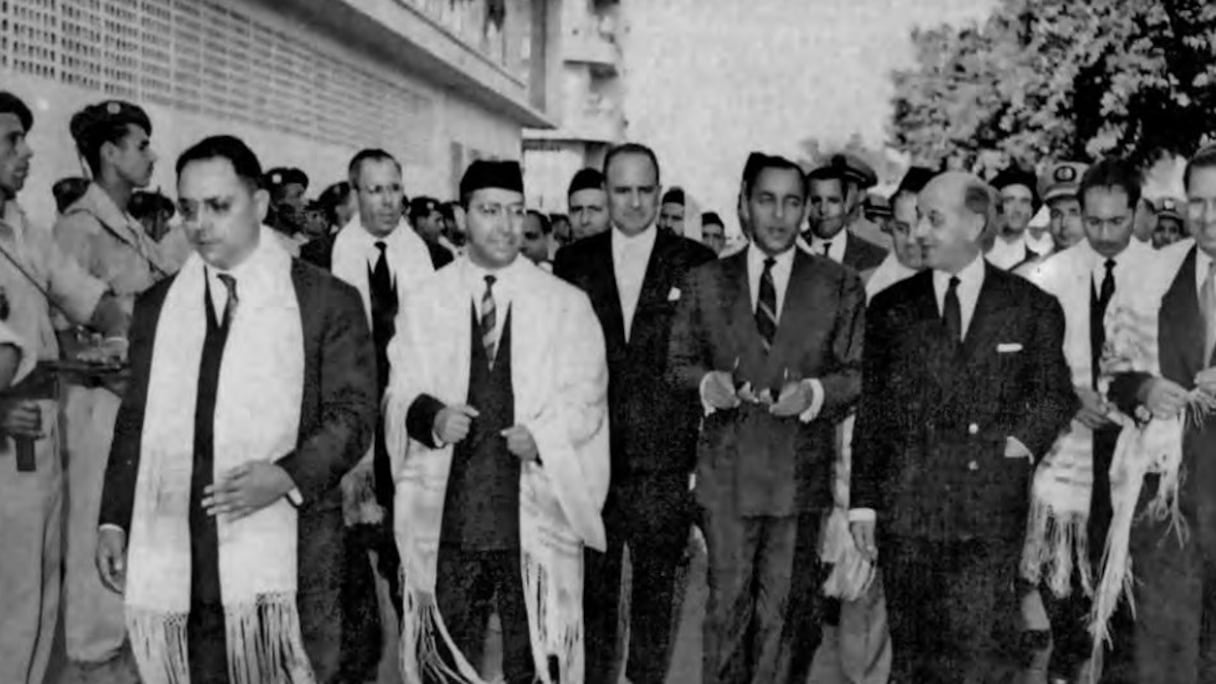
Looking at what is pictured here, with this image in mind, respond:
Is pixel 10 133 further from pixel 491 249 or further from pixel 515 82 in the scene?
pixel 515 82

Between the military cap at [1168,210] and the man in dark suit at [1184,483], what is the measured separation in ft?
25.4

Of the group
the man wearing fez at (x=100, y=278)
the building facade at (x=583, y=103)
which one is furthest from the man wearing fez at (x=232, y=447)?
the building facade at (x=583, y=103)

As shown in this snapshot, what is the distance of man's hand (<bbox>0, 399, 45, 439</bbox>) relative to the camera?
595 centimetres

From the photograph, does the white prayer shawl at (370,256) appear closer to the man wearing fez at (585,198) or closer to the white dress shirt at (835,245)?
the man wearing fez at (585,198)

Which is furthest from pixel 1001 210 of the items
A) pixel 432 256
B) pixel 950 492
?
pixel 950 492

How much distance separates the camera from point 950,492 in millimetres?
6027

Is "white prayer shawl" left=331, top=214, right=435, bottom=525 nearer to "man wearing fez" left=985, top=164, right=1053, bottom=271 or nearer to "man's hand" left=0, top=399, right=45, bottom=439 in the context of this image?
"man's hand" left=0, top=399, right=45, bottom=439

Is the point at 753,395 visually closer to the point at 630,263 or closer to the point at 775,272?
the point at 775,272

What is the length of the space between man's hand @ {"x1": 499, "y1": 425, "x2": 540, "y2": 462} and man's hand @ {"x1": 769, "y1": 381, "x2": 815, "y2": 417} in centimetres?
87

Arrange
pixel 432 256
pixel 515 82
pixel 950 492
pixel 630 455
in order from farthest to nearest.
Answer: pixel 515 82
pixel 432 256
pixel 630 455
pixel 950 492

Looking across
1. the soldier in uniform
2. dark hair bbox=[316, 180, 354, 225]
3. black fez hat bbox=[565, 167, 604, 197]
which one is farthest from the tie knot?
dark hair bbox=[316, 180, 354, 225]

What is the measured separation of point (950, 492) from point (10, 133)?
3.30 metres

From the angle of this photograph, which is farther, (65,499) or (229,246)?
(65,499)

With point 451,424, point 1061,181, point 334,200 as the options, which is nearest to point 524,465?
point 451,424
